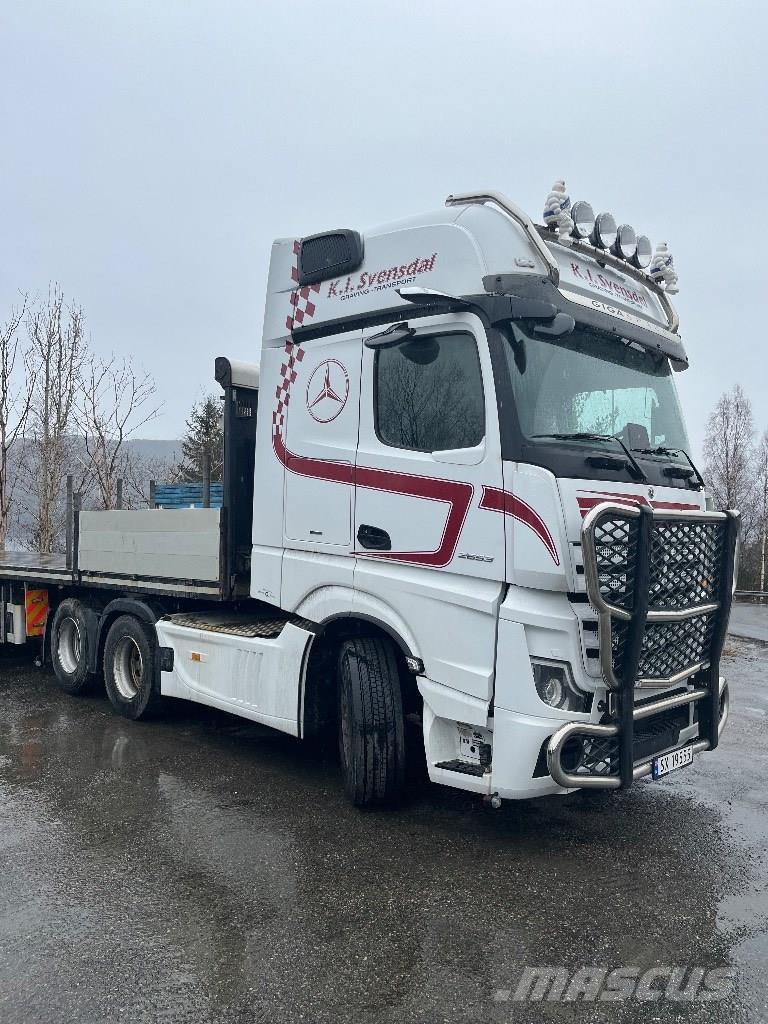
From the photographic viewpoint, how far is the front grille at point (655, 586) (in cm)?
406

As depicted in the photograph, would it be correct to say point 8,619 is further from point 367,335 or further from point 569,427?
point 569,427

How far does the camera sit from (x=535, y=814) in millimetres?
5113

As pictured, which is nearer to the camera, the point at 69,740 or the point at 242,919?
the point at 242,919

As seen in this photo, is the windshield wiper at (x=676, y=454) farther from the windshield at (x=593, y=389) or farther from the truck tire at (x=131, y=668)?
the truck tire at (x=131, y=668)

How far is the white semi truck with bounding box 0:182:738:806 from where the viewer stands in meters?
4.18

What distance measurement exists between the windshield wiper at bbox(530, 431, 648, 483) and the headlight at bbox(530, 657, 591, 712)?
1171mm

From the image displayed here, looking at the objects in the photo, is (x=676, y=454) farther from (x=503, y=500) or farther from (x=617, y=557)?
(x=503, y=500)

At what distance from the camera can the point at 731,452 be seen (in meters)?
44.7

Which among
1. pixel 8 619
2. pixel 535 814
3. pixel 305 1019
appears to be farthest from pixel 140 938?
pixel 8 619

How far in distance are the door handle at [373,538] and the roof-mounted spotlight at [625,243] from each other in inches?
95.6

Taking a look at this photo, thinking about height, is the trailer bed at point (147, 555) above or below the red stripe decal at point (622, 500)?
below

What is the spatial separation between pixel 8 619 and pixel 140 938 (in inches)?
267

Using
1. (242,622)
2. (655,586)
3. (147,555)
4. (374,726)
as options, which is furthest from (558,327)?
(147,555)

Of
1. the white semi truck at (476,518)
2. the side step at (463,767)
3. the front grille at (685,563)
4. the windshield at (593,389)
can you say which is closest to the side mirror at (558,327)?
the white semi truck at (476,518)
